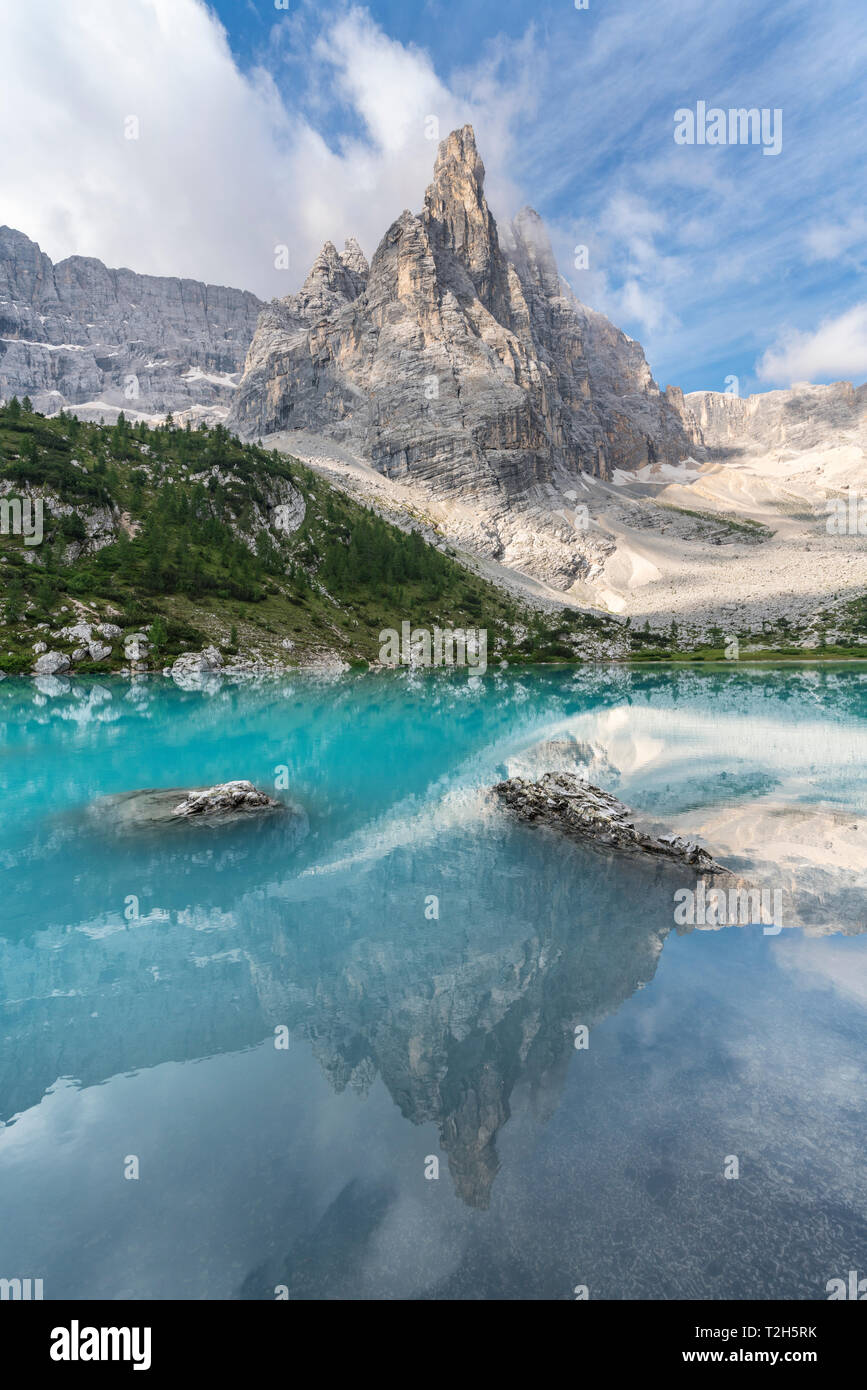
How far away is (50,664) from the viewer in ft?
225

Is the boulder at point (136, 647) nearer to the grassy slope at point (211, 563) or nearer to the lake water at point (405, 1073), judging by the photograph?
the grassy slope at point (211, 563)

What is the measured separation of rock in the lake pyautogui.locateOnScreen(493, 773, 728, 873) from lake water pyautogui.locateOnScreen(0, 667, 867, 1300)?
0.97 m

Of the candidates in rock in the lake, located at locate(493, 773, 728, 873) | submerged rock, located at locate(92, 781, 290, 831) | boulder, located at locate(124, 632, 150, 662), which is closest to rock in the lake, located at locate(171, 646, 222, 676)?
boulder, located at locate(124, 632, 150, 662)

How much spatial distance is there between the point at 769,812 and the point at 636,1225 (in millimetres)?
17696

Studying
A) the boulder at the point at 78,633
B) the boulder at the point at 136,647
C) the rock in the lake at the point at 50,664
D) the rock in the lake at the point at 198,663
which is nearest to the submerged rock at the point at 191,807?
the rock in the lake at the point at 50,664

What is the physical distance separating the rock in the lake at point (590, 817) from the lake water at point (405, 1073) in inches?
38.1

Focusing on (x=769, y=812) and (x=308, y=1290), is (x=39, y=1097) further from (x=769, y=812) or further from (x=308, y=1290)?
(x=769, y=812)

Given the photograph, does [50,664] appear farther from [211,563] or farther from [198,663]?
[211,563]

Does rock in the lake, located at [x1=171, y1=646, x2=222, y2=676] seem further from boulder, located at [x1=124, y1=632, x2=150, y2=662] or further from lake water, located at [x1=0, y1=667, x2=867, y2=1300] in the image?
lake water, located at [x1=0, y1=667, x2=867, y2=1300]

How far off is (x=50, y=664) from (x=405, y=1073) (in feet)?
246

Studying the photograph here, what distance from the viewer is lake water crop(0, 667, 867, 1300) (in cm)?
587

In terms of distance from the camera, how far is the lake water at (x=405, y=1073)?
5.87 meters

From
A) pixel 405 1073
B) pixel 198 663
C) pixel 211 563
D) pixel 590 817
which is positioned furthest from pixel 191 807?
pixel 211 563
